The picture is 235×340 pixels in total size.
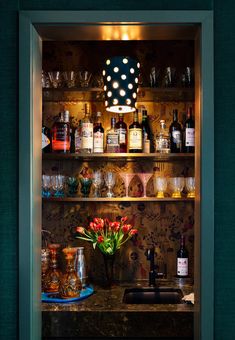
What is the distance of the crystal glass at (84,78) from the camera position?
3250 millimetres

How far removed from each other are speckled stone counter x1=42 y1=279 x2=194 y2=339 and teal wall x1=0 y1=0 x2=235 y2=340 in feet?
3.23

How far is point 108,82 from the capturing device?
2.58 m

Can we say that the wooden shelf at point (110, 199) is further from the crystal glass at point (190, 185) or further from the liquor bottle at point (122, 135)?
the liquor bottle at point (122, 135)

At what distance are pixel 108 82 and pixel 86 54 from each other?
1009mm

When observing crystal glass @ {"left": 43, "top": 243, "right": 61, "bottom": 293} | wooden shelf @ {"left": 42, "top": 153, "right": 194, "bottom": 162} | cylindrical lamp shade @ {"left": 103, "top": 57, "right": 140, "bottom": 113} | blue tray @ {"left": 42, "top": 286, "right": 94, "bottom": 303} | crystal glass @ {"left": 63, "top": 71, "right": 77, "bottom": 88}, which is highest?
crystal glass @ {"left": 63, "top": 71, "right": 77, "bottom": 88}

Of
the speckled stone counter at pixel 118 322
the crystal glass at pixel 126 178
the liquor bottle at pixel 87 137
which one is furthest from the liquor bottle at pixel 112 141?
the speckled stone counter at pixel 118 322

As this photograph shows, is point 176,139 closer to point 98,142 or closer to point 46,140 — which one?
point 98,142

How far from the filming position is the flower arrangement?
3.17 m

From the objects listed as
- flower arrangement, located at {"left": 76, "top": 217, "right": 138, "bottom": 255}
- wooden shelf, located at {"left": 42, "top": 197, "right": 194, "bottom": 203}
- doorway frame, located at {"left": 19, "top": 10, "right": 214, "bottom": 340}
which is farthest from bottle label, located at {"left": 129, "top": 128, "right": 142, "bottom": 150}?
doorway frame, located at {"left": 19, "top": 10, "right": 214, "bottom": 340}

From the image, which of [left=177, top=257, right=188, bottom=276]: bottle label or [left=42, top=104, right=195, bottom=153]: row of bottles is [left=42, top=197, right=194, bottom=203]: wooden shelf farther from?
[left=177, top=257, right=188, bottom=276]: bottle label
